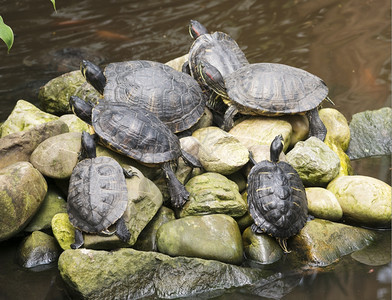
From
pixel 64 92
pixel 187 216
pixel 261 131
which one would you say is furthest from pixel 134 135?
pixel 64 92

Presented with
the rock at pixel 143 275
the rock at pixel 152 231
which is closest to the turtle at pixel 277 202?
the rock at pixel 143 275

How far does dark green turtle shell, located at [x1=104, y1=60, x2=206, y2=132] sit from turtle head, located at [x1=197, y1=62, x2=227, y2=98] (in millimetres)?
178

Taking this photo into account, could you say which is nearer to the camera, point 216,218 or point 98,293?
point 98,293

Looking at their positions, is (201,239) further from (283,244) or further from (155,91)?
(155,91)

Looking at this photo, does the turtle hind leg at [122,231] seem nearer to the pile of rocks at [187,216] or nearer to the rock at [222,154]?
the pile of rocks at [187,216]

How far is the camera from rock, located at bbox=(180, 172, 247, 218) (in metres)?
4.23

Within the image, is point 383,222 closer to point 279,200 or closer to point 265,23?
point 279,200

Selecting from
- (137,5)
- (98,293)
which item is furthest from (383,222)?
(137,5)

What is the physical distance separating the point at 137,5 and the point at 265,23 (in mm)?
2497

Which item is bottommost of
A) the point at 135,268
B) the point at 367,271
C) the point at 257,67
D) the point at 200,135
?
the point at 367,271

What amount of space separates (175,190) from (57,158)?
3.51 feet

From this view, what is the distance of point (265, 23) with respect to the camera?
873cm

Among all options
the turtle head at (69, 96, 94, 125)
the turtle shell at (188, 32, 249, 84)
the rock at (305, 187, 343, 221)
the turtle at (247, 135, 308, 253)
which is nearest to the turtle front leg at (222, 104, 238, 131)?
the turtle shell at (188, 32, 249, 84)

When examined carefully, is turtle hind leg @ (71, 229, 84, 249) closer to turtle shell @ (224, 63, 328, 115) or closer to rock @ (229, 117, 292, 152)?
→ rock @ (229, 117, 292, 152)
